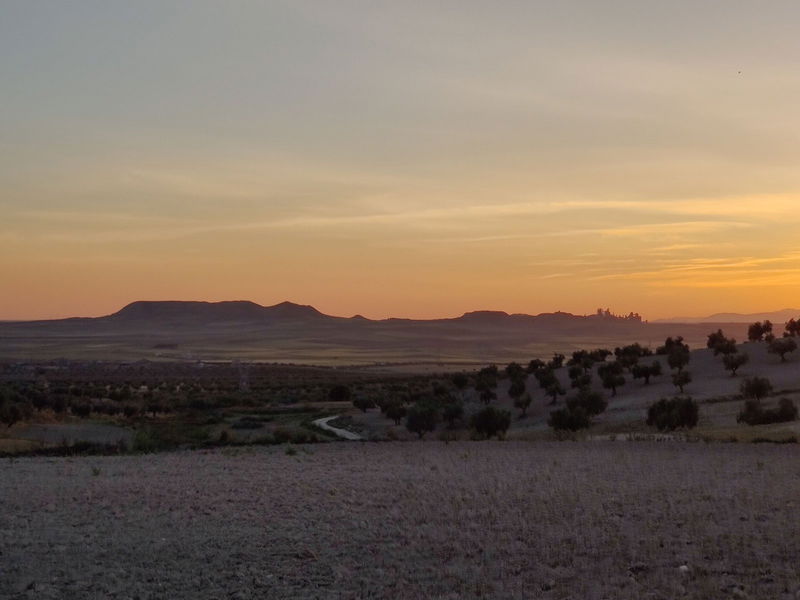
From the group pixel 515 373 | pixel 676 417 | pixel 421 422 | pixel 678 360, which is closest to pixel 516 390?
pixel 678 360

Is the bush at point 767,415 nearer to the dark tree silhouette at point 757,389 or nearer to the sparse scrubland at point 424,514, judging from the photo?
the sparse scrubland at point 424,514

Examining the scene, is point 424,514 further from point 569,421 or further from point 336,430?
point 336,430

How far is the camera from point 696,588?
11383 millimetres

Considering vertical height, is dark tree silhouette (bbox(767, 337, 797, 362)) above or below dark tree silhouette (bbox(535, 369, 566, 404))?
above

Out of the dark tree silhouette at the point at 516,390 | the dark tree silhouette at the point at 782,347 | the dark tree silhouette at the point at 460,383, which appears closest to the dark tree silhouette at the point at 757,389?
the dark tree silhouette at the point at 516,390

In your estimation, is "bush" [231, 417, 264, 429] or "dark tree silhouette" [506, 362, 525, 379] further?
"dark tree silhouette" [506, 362, 525, 379]

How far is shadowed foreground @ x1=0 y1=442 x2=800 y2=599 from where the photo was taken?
12.2m

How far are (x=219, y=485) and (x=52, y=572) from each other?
8671mm

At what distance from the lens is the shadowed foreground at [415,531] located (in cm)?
1217

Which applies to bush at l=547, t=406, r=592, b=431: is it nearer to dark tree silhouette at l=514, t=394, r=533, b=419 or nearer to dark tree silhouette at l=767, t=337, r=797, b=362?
dark tree silhouette at l=514, t=394, r=533, b=419

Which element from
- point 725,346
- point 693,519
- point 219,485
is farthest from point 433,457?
point 725,346

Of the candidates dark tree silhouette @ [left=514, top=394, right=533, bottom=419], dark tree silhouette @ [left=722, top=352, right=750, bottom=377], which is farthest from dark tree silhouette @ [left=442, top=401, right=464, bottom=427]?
dark tree silhouette @ [left=722, top=352, right=750, bottom=377]

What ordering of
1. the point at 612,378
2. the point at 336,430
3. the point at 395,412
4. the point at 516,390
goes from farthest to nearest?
the point at 516,390
the point at 612,378
the point at 395,412
the point at 336,430

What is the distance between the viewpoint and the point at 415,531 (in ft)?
50.3
